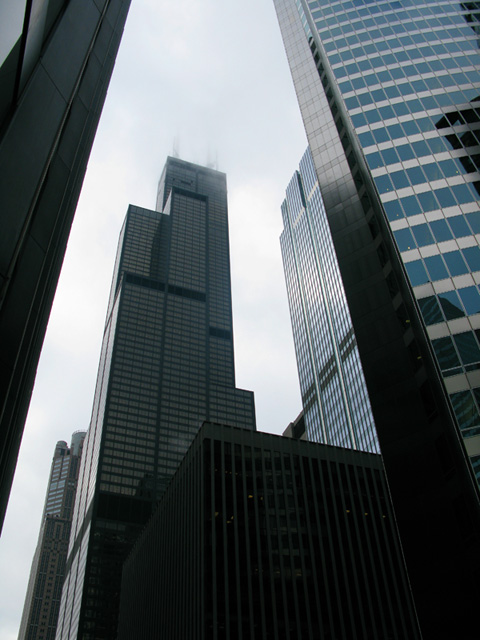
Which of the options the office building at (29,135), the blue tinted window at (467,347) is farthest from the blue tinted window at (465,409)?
the office building at (29,135)

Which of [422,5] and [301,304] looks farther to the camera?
[301,304]

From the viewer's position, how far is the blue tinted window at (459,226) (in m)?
41.7

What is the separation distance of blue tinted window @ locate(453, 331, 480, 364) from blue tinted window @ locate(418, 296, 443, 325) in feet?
6.73

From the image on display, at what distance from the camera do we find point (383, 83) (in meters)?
55.5

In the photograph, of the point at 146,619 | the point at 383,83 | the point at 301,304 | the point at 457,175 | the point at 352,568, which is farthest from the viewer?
the point at 301,304

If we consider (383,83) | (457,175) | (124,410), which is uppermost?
(124,410)

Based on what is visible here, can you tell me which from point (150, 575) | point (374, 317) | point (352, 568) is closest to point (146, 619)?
point (150, 575)

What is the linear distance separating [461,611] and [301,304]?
154901 mm

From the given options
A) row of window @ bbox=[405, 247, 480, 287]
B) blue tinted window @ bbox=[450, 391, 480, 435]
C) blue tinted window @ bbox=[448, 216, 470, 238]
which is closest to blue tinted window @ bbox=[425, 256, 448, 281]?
row of window @ bbox=[405, 247, 480, 287]

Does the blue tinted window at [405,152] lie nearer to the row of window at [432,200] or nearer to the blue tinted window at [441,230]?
A: the row of window at [432,200]

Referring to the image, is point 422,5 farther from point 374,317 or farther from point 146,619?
point 146,619

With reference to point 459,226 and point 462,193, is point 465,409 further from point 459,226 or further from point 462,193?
point 462,193

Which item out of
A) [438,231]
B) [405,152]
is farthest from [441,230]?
[405,152]

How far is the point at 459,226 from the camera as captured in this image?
4212 centimetres
